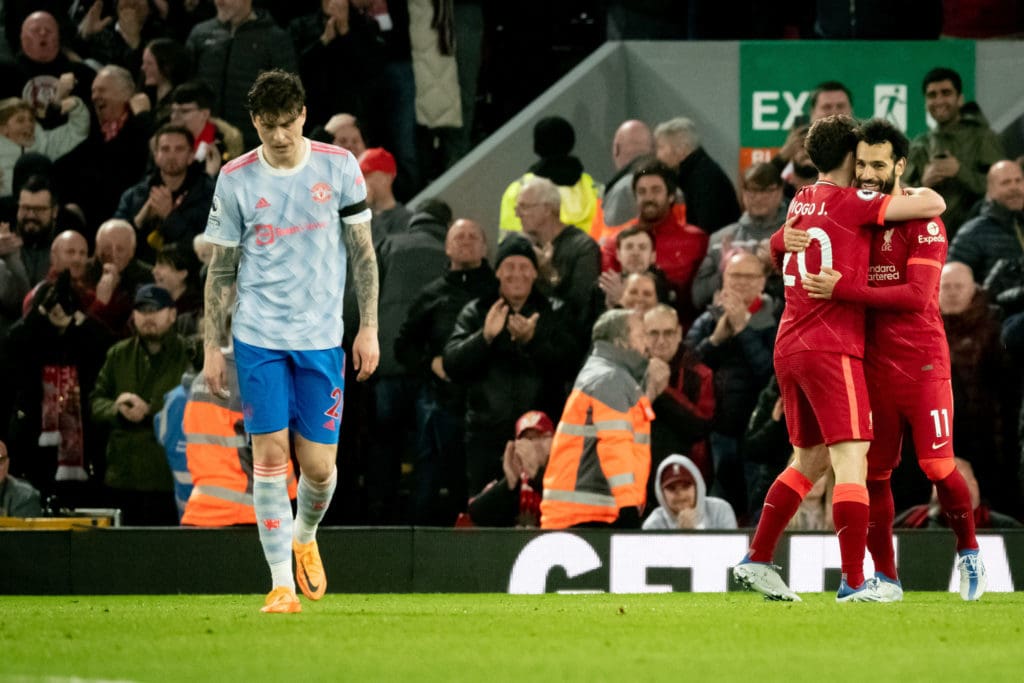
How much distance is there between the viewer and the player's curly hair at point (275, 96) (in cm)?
827

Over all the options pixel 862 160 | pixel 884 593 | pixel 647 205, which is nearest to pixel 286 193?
pixel 862 160

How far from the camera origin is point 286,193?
8484 mm

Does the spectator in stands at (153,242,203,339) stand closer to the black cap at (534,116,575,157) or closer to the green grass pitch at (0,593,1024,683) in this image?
the black cap at (534,116,575,157)

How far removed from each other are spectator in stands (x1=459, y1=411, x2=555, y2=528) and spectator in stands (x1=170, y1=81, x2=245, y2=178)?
4.13 meters

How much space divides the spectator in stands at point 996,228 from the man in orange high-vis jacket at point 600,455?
2871 mm

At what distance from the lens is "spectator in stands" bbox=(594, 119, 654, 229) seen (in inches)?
563

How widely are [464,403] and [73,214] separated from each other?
12.5ft

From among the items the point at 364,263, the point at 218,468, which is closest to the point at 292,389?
the point at 364,263

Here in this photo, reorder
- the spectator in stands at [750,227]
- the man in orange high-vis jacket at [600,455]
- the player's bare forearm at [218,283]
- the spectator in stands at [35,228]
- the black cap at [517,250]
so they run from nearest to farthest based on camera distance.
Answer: the player's bare forearm at [218,283] → the man in orange high-vis jacket at [600,455] → the black cap at [517,250] → the spectator in stands at [750,227] → the spectator in stands at [35,228]

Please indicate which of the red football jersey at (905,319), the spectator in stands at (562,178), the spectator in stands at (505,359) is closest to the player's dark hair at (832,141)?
the red football jersey at (905,319)

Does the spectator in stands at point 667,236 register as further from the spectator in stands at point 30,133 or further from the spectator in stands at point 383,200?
the spectator in stands at point 30,133

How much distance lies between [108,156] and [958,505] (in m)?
9.03

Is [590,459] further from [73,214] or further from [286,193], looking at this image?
[73,214]

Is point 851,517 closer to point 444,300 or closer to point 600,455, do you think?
point 600,455
